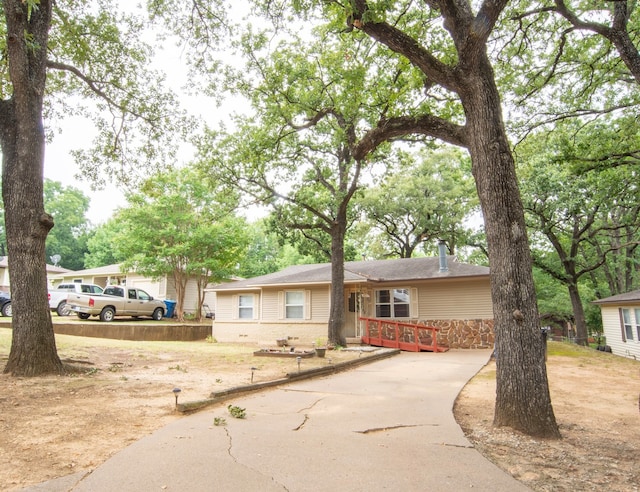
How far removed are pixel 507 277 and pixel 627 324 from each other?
1983 cm

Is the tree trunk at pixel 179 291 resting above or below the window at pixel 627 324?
above

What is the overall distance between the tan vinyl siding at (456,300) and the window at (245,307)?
7.91 metres

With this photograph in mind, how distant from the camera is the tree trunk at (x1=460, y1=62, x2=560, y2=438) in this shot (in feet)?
14.6

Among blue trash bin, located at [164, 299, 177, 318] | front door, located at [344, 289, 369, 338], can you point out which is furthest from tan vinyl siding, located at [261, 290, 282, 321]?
blue trash bin, located at [164, 299, 177, 318]

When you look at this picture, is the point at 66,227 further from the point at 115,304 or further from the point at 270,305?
the point at 270,305

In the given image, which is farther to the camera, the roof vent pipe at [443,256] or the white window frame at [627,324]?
the white window frame at [627,324]

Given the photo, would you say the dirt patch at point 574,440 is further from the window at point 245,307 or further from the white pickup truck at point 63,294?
the white pickup truck at point 63,294

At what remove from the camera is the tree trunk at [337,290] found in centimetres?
1448

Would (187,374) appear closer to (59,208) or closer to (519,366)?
(519,366)

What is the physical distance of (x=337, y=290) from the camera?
48.4 feet

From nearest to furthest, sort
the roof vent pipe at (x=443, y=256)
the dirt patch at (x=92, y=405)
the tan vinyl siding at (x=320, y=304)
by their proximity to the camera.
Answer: the dirt patch at (x=92, y=405), the roof vent pipe at (x=443, y=256), the tan vinyl siding at (x=320, y=304)

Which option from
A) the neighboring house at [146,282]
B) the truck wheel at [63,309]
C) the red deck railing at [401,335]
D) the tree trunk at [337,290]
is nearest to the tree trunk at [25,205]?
the tree trunk at [337,290]

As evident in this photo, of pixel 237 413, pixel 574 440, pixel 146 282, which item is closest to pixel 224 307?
pixel 146 282

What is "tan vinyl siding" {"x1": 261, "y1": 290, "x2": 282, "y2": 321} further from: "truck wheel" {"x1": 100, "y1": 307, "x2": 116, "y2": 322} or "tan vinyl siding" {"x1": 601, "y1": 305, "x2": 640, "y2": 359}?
"tan vinyl siding" {"x1": 601, "y1": 305, "x2": 640, "y2": 359}
